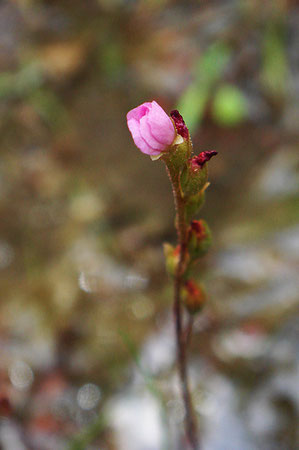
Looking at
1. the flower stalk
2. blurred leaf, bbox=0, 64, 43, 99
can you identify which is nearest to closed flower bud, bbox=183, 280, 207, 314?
the flower stalk

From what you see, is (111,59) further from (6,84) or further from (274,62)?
(274,62)

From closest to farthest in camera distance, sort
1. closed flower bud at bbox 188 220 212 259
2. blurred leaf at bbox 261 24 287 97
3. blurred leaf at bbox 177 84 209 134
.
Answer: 1. closed flower bud at bbox 188 220 212 259
2. blurred leaf at bbox 177 84 209 134
3. blurred leaf at bbox 261 24 287 97

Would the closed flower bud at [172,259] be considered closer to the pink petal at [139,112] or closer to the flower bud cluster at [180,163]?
the flower bud cluster at [180,163]

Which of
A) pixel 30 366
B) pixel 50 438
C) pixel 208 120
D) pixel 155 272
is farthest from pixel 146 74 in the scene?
pixel 50 438

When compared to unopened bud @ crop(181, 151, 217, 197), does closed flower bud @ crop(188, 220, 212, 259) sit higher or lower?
lower

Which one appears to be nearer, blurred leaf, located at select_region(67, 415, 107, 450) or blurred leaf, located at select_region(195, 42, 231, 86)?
blurred leaf, located at select_region(67, 415, 107, 450)

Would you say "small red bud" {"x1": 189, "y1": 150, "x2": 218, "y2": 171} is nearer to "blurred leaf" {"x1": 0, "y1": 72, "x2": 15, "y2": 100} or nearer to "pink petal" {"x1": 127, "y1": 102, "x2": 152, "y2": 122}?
"pink petal" {"x1": 127, "y1": 102, "x2": 152, "y2": 122}

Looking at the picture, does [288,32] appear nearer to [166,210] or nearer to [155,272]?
[166,210]
